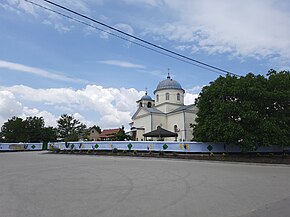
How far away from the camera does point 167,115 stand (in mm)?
49188

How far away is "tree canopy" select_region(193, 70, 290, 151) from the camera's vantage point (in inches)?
787

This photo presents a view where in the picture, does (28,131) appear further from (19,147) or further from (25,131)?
(19,147)

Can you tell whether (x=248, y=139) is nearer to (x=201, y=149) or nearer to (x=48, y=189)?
(x=201, y=149)

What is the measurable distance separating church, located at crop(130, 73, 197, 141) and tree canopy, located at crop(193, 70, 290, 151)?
22432mm

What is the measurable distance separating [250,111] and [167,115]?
29.7m

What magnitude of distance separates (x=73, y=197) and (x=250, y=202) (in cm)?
466

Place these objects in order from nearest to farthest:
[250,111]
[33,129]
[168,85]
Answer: [250,111]
[168,85]
[33,129]

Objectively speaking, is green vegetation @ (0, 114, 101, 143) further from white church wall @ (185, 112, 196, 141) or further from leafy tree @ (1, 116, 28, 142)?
white church wall @ (185, 112, 196, 141)

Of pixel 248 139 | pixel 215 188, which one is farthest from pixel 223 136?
pixel 215 188

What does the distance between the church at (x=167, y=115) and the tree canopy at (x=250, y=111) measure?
22.4 m

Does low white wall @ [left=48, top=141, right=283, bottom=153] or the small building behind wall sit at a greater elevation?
the small building behind wall

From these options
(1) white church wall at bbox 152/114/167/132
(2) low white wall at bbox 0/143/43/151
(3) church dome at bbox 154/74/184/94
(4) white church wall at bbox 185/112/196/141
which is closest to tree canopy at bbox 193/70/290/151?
(4) white church wall at bbox 185/112/196/141

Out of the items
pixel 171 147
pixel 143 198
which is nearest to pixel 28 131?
pixel 171 147

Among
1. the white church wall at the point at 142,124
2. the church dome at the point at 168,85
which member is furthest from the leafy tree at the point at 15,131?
the church dome at the point at 168,85
